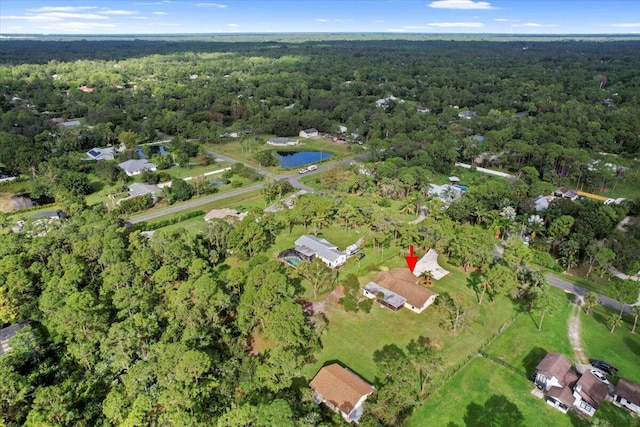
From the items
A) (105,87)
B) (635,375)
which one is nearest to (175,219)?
(635,375)

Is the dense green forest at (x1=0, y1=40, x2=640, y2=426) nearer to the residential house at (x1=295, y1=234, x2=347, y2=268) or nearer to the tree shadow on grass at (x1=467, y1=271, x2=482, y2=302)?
the tree shadow on grass at (x1=467, y1=271, x2=482, y2=302)

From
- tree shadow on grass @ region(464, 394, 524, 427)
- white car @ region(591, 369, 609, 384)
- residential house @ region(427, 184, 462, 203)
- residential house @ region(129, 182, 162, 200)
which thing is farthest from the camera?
residential house @ region(129, 182, 162, 200)

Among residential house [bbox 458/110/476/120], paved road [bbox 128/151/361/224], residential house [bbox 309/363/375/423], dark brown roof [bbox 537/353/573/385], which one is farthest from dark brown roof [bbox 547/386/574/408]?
residential house [bbox 458/110/476/120]

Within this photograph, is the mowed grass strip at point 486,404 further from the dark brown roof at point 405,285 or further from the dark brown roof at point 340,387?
the dark brown roof at point 405,285

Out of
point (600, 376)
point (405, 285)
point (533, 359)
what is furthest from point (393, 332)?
point (600, 376)

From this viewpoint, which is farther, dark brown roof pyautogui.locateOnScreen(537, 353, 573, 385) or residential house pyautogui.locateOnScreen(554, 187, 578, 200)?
residential house pyautogui.locateOnScreen(554, 187, 578, 200)

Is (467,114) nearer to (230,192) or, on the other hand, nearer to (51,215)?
(230,192)
